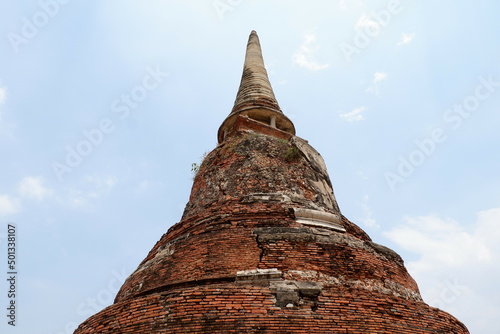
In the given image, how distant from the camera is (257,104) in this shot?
33.6 ft

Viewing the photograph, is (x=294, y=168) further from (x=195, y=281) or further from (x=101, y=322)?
(x=101, y=322)

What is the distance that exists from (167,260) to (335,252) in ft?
7.57

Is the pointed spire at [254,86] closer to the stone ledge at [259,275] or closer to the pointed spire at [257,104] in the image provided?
the pointed spire at [257,104]

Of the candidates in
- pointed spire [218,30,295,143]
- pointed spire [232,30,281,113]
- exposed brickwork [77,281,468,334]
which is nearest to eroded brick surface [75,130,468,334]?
exposed brickwork [77,281,468,334]

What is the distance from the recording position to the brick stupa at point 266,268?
4.62 metres

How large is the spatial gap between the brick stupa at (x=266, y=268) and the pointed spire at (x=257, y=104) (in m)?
1.92

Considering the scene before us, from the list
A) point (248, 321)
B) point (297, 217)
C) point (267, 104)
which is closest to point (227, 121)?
point (267, 104)

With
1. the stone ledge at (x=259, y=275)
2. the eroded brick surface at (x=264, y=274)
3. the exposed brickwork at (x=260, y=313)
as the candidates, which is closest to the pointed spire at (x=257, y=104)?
the eroded brick surface at (x=264, y=274)

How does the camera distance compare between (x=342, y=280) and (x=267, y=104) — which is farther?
(x=267, y=104)

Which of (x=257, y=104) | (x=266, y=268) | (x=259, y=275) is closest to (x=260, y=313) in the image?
(x=259, y=275)

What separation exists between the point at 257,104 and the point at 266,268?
5632mm

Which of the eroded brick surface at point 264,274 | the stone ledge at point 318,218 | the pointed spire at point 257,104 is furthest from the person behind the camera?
the pointed spire at point 257,104

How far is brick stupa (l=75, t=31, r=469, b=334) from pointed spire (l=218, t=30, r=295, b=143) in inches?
75.5

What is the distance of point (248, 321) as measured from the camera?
4.45 m
